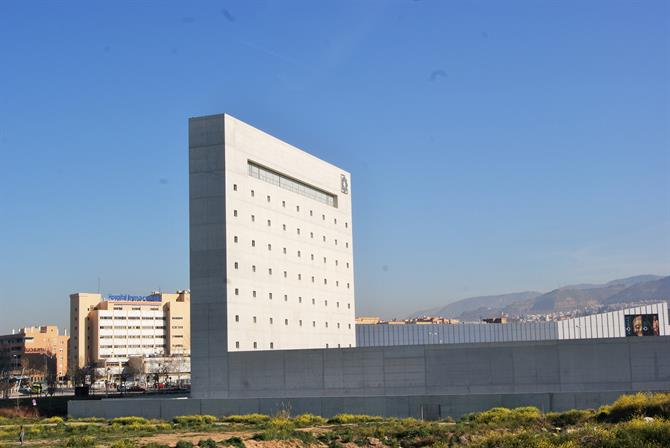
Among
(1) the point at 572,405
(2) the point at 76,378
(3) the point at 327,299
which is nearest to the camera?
(1) the point at 572,405

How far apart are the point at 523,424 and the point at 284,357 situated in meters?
27.9

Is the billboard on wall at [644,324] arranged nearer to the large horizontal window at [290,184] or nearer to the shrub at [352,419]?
the large horizontal window at [290,184]

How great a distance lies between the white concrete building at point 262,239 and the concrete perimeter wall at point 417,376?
489cm

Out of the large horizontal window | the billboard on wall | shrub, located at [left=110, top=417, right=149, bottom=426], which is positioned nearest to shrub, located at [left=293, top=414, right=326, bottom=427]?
shrub, located at [left=110, top=417, right=149, bottom=426]

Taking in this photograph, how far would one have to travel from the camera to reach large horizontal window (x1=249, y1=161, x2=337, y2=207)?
7200 centimetres

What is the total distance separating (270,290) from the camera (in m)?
71.4

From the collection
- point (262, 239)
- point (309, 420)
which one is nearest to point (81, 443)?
point (309, 420)

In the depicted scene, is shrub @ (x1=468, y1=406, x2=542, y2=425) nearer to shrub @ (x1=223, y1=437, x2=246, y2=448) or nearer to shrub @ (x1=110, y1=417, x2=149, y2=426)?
shrub @ (x1=223, y1=437, x2=246, y2=448)

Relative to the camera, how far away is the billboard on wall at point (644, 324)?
4490 inches

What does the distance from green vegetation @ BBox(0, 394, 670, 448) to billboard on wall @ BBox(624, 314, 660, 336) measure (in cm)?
7249

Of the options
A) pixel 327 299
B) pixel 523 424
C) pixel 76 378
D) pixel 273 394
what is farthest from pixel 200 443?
pixel 76 378

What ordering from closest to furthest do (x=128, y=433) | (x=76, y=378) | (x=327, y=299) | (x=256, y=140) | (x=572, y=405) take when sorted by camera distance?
(x=128, y=433) < (x=572, y=405) < (x=256, y=140) < (x=327, y=299) < (x=76, y=378)

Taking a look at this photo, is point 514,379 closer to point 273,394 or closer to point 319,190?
point 273,394

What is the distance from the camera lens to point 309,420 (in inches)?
2014
